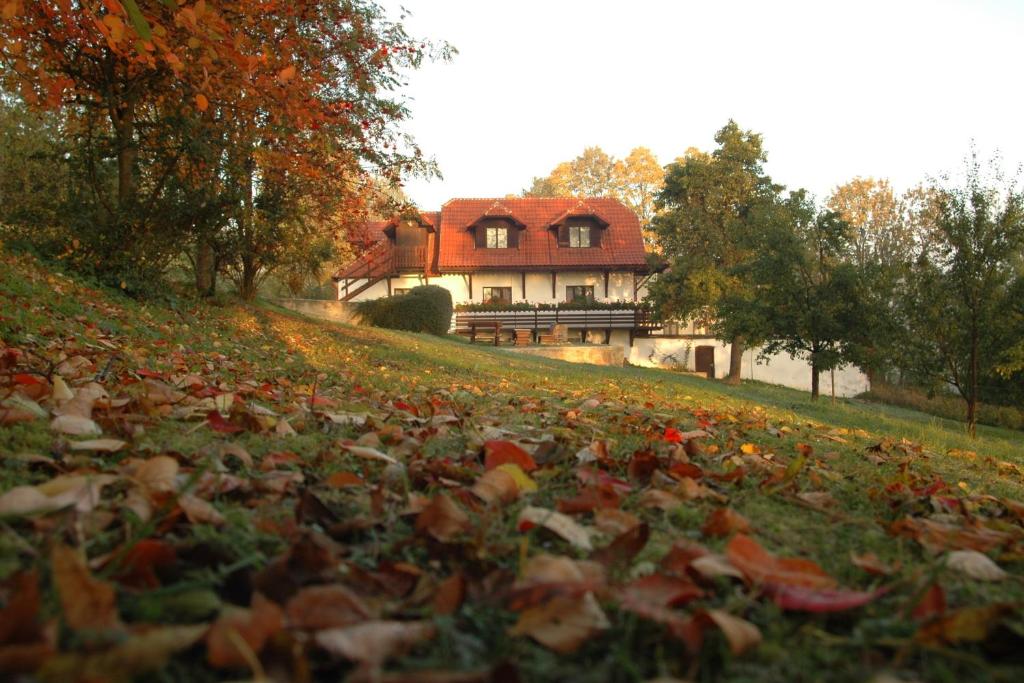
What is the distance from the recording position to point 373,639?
0.98 m

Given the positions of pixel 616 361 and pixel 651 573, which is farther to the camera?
pixel 616 361

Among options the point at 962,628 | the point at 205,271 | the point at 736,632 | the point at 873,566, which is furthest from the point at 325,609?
the point at 205,271

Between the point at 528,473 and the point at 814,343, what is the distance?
55.5 ft

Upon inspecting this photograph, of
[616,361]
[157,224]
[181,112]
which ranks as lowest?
[616,361]

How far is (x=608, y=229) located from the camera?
36.0m

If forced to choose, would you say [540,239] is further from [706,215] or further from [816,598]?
[816,598]

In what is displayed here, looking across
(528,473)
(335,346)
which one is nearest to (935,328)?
(335,346)

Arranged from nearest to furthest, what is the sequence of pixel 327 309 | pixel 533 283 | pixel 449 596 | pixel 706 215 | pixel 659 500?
pixel 449 596, pixel 659 500, pixel 327 309, pixel 706 215, pixel 533 283

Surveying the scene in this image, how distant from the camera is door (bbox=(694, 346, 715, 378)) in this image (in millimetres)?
33062

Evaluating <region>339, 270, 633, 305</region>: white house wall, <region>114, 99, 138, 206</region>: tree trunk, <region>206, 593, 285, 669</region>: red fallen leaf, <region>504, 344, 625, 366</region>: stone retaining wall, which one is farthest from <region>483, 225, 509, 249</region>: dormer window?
<region>206, 593, 285, 669</region>: red fallen leaf

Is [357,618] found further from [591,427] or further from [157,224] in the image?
[157,224]

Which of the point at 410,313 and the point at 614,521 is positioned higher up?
the point at 410,313

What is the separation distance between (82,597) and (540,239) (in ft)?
116

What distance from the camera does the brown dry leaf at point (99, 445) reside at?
6.38ft
